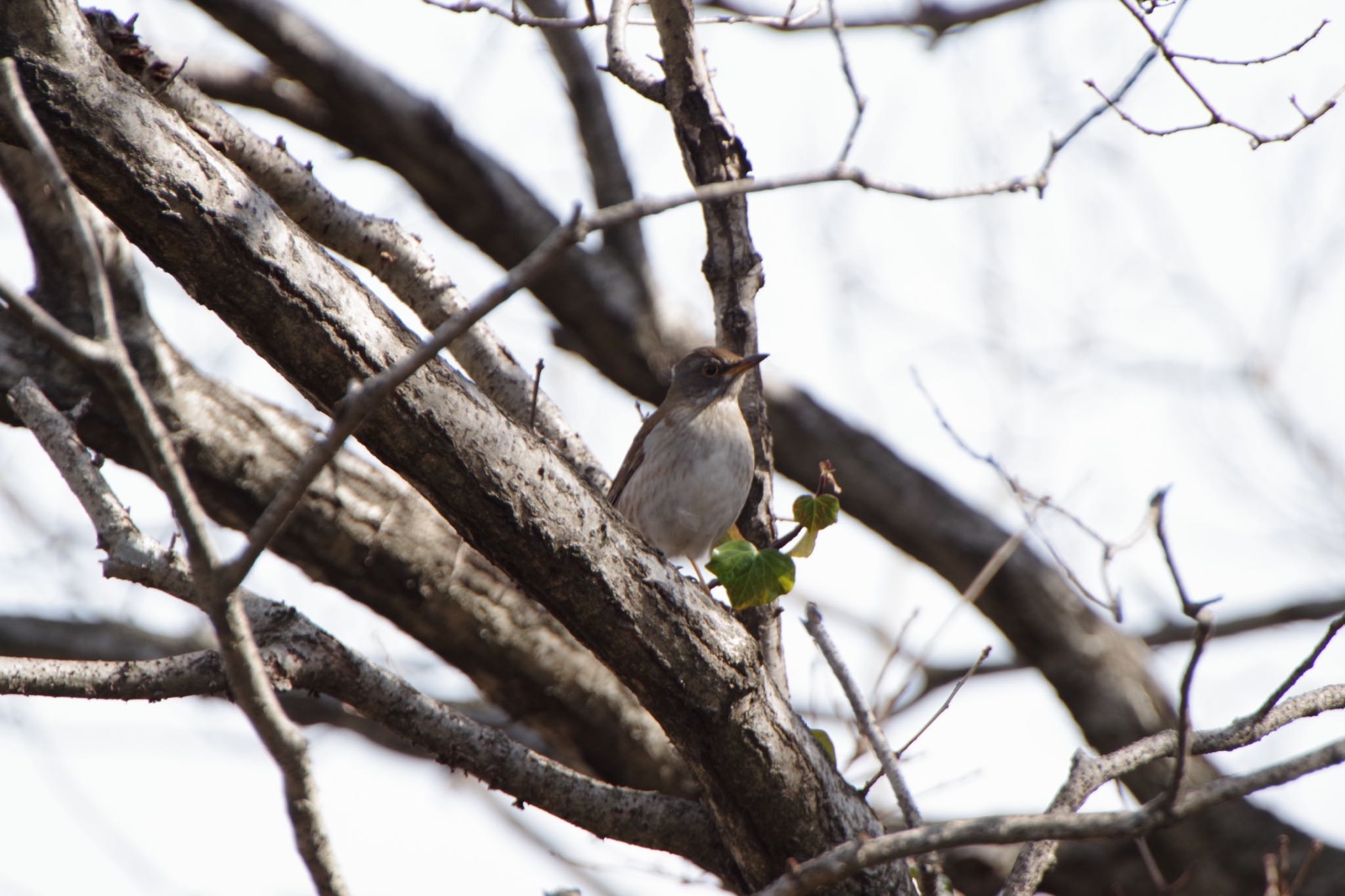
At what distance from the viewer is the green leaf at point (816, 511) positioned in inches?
153

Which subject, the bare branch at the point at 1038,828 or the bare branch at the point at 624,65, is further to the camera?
the bare branch at the point at 624,65

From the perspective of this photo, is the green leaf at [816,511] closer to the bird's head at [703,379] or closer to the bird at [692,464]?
the bird at [692,464]

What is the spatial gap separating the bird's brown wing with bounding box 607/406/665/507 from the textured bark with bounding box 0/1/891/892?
9.46ft

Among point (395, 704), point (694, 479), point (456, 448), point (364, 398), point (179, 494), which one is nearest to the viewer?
point (179, 494)

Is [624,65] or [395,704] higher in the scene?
[624,65]

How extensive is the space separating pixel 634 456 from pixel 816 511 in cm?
263

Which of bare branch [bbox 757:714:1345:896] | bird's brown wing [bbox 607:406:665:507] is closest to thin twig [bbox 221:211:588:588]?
bare branch [bbox 757:714:1345:896]

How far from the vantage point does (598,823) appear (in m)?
3.94

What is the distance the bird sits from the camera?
5492 millimetres

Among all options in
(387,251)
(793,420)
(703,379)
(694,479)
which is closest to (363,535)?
(387,251)

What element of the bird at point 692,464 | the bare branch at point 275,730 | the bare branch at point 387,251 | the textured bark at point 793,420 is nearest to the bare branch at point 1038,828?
the bare branch at point 275,730

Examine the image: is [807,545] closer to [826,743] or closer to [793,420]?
[826,743]

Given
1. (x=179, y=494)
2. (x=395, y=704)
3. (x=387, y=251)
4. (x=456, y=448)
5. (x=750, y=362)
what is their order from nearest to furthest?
(x=179, y=494) → (x=456, y=448) → (x=395, y=704) → (x=750, y=362) → (x=387, y=251)

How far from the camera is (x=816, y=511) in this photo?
3926mm
